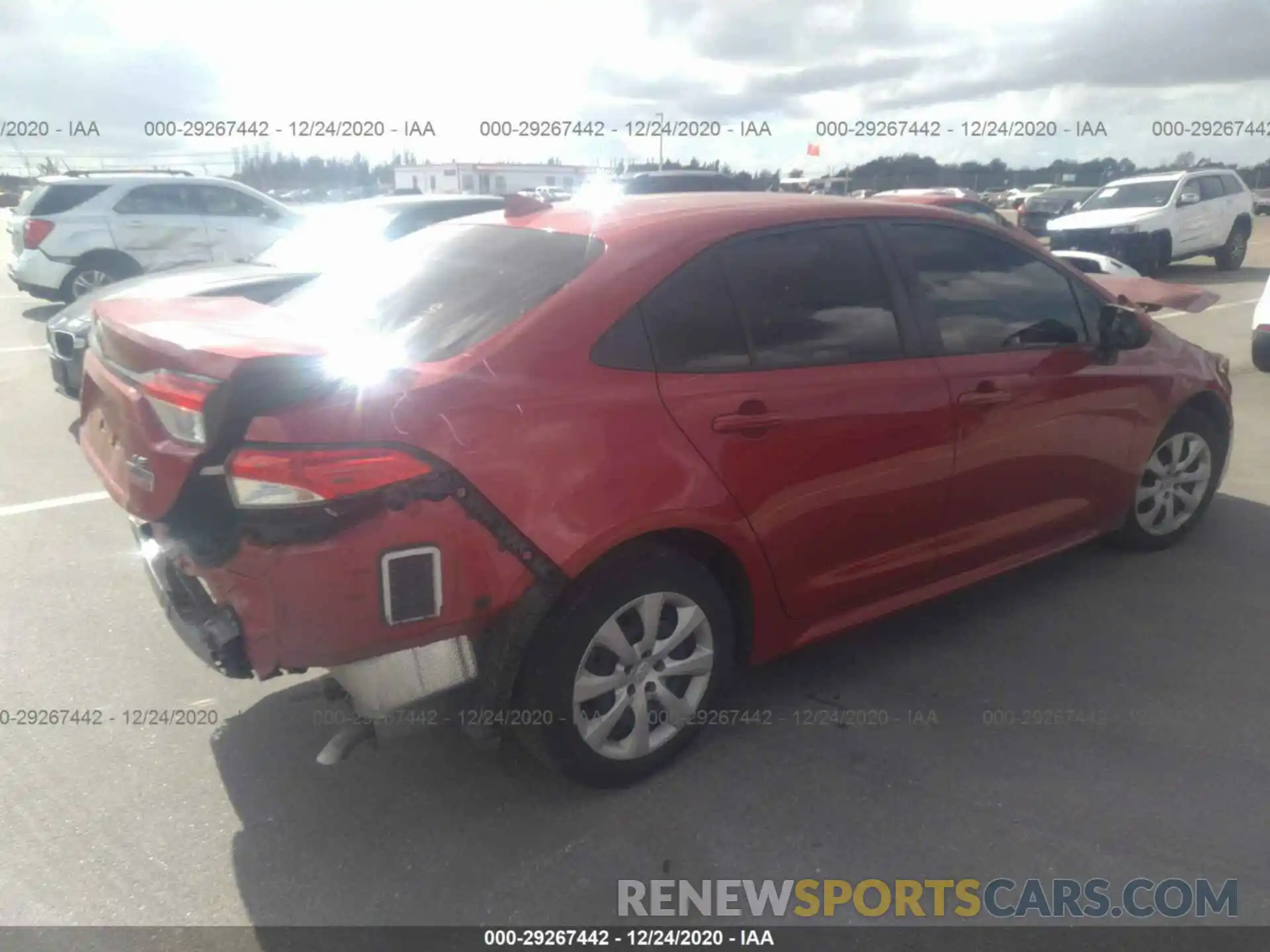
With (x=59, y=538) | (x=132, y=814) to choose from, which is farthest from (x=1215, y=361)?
(x=59, y=538)

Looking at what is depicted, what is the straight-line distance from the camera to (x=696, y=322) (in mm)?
3062

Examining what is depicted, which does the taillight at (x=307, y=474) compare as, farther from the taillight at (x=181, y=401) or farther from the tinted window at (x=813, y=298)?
the tinted window at (x=813, y=298)

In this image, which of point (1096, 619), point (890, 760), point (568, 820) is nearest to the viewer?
point (568, 820)

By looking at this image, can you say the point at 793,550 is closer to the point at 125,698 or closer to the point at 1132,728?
the point at 1132,728

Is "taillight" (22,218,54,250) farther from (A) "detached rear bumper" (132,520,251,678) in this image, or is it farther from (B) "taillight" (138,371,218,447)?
(B) "taillight" (138,371,218,447)

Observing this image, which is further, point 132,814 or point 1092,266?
point 1092,266

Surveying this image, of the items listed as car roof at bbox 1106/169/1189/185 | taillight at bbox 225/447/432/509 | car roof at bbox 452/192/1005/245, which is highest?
car roof at bbox 1106/169/1189/185

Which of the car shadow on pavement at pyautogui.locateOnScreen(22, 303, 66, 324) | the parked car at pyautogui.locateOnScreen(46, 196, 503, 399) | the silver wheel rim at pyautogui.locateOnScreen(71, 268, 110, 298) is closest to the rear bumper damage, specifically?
the parked car at pyautogui.locateOnScreen(46, 196, 503, 399)

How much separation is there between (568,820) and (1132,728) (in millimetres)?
1919

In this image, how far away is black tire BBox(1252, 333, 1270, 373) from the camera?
8.95 m

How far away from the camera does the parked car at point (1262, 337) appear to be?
8.92m

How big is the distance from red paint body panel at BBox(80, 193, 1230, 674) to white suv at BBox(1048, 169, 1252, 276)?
13586 mm

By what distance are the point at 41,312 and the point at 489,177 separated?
739 cm

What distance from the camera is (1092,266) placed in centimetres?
1100
